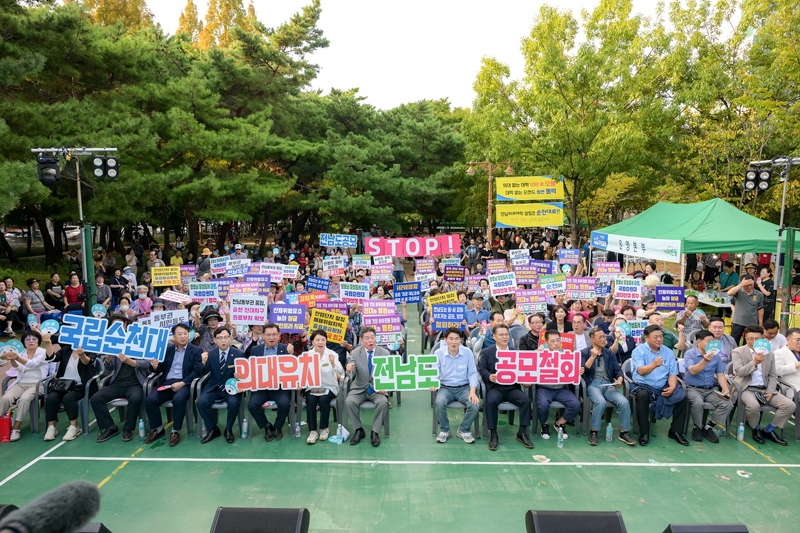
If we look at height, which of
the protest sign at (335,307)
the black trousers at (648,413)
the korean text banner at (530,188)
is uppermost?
the korean text banner at (530,188)

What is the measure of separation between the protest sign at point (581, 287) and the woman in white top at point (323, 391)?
567 cm

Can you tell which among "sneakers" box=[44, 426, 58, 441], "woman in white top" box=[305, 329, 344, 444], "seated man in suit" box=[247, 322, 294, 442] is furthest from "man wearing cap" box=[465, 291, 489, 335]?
"sneakers" box=[44, 426, 58, 441]

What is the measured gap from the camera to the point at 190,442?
6.82m

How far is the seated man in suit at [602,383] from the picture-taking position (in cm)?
679

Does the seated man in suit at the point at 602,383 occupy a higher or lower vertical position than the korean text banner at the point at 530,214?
lower

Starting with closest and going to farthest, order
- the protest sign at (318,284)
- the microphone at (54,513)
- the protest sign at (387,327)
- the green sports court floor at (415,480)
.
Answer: the microphone at (54,513) < the green sports court floor at (415,480) < the protest sign at (387,327) < the protest sign at (318,284)

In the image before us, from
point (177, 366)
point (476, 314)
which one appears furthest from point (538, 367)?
point (177, 366)

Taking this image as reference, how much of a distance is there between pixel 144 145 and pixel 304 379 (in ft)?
43.1

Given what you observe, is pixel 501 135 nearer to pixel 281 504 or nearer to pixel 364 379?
pixel 364 379

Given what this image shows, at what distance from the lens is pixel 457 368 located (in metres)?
6.96

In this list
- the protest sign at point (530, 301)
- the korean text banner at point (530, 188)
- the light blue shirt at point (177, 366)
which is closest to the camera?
the light blue shirt at point (177, 366)

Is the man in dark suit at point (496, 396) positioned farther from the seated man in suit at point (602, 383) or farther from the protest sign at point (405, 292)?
the protest sign at point (405, 292)

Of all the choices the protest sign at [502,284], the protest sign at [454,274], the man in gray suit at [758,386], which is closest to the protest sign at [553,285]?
the protest sign at [502,284]

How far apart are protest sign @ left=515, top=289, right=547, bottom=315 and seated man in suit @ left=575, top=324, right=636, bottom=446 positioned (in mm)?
2435
